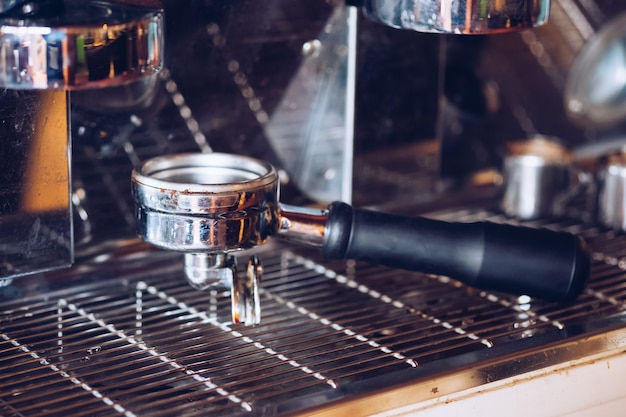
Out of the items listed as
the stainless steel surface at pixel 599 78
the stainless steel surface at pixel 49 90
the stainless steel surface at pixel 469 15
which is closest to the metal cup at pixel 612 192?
the stainless steel surface at pixel 599 78

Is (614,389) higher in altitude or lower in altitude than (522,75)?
lower

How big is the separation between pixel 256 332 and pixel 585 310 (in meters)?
0.34

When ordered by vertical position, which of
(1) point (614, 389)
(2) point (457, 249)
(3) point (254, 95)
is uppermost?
(3) point (254, 95)

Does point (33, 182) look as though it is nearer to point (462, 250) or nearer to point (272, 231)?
point (272, 231)

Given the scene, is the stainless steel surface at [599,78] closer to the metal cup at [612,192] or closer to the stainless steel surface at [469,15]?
the metal cup at [612,192]

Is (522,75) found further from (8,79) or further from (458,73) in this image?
(8,79)

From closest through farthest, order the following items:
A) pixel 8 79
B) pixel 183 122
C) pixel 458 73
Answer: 1. pixel 8 79
2. pixel 183 122
3. pixel 458 73

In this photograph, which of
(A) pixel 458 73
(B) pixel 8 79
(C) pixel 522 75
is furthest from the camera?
(C) pixel 522 75

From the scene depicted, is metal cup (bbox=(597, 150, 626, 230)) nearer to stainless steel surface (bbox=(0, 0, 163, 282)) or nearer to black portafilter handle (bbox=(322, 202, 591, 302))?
black portafilter handle (bbox=(322, 202, 591, 302))

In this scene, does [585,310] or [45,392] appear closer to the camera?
[45,392]

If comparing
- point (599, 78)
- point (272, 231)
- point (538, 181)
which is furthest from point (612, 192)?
point (272, 231)

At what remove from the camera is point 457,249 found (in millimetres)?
982

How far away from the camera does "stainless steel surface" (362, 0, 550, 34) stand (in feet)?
3.01

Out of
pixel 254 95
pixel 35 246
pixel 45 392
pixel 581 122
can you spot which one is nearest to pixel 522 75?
pixel 581 122
